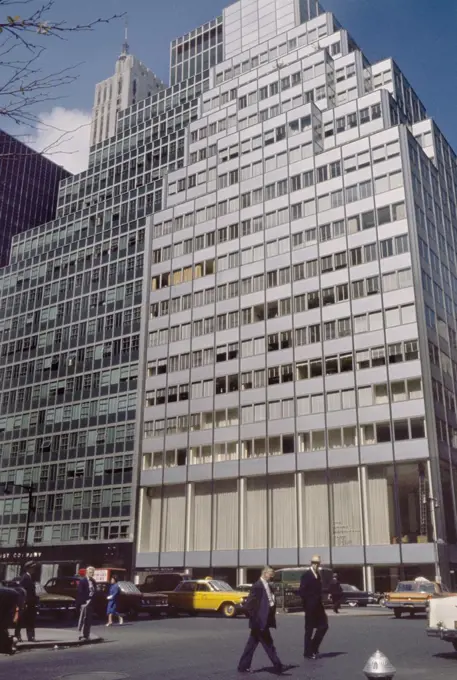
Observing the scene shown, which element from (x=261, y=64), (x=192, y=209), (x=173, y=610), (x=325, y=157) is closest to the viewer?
(x=173, y=610)

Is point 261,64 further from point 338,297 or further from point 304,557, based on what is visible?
point 304,557

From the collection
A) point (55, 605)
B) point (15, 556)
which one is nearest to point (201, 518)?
point (15, 556)

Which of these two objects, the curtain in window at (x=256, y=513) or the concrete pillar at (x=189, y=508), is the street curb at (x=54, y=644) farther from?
the concrete pillar at (x=189, y=508)

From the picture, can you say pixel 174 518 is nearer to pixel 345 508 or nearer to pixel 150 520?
pixel 150 520

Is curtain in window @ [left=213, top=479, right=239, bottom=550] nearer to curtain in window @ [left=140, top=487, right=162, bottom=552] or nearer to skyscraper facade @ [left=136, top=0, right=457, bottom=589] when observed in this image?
skyscraper facade @ [left=136, top=0, right=457, bottom=589]

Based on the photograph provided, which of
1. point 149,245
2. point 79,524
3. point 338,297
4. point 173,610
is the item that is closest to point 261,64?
point 149,245

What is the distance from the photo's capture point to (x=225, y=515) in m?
55.0

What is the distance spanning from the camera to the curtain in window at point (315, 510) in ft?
165

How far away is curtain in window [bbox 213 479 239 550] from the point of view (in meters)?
54.2

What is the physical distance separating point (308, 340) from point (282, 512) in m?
14.3

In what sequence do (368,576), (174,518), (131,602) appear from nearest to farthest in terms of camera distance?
(131,602), (368,576), (174,518)

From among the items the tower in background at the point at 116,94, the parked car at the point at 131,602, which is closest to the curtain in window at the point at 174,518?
the parked car at the point at 131,602

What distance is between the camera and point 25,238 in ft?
276

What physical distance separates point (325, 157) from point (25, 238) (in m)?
42.5
